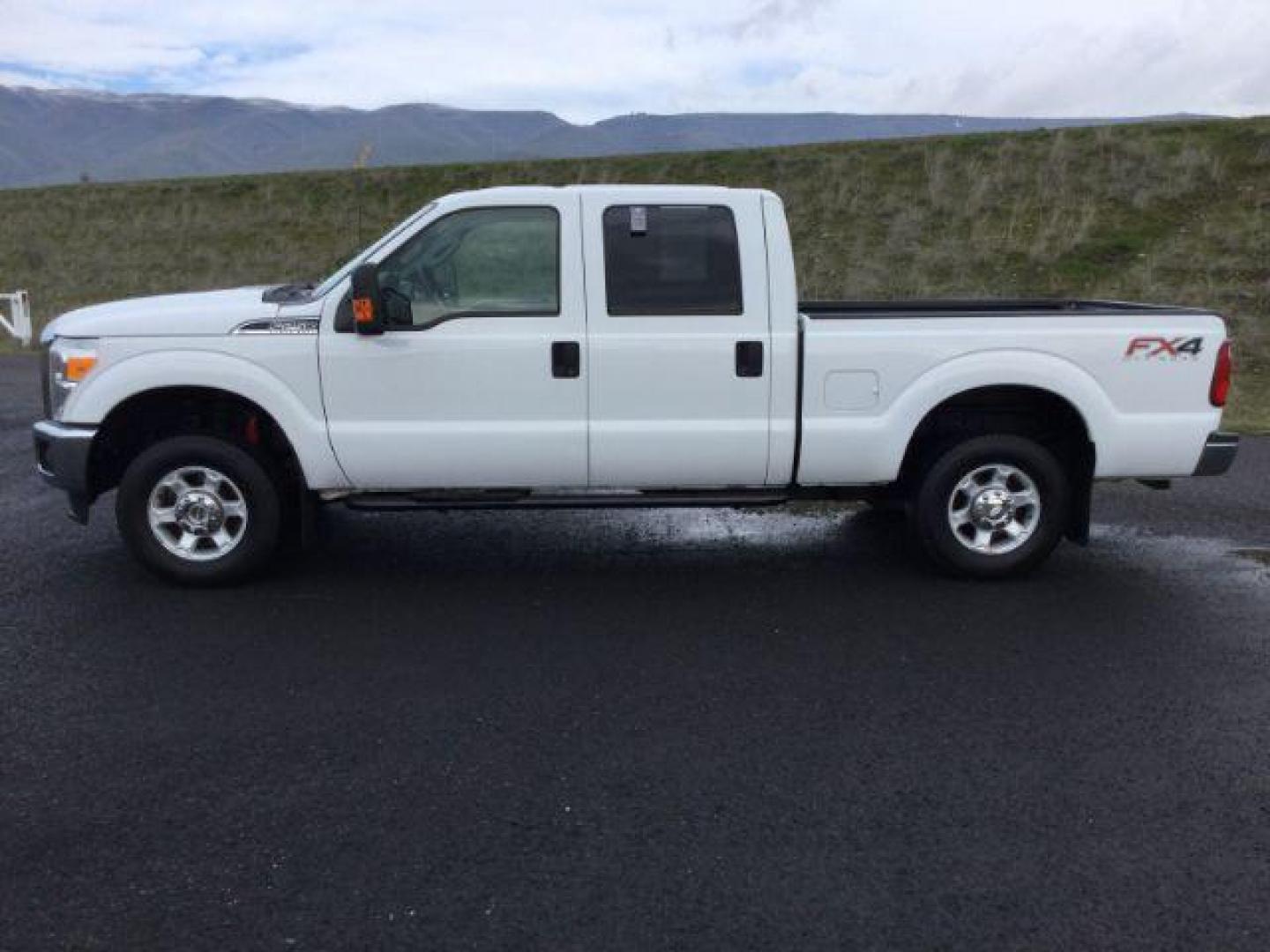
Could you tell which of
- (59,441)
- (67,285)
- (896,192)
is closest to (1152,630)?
(59,441)

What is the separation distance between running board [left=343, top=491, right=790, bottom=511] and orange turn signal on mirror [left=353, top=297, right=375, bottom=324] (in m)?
0.97

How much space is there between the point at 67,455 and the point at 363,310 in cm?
173

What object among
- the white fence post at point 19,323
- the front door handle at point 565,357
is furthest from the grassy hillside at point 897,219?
the front door handle at point 565,357

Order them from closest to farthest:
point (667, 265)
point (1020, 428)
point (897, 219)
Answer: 1. point (667, 265)
2. point (1020, 428)
3. point (897, 219)

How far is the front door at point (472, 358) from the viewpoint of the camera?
587cm

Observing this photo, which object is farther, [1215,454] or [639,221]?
[1215,454]

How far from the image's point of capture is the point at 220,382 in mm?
5863

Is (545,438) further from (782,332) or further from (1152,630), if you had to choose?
(1152,630)

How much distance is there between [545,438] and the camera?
19.6ft

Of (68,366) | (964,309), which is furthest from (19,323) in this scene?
(964,309)

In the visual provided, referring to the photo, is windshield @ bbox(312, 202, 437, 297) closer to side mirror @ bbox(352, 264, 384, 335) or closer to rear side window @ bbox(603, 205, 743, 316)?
side mirror @ bbox(352, 264, 384, 335)

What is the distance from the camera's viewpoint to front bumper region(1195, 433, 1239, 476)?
615 centimetres

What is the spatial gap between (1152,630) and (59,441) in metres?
5.51

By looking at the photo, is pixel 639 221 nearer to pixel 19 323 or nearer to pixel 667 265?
pixel 667 265
